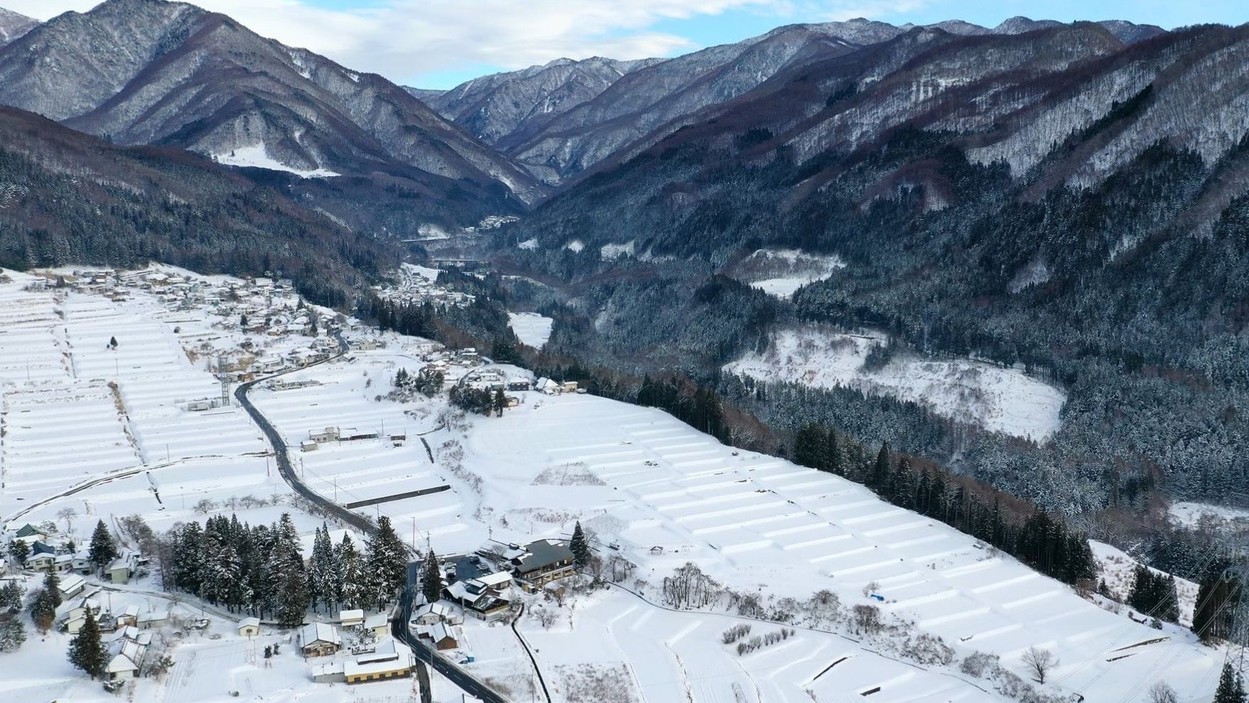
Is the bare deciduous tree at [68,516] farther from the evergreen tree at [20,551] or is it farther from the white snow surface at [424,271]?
the white snow surface at [424,271]

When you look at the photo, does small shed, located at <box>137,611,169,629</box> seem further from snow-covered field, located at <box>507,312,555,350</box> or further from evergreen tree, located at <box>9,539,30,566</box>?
snow-covered field, located at <box>507,312,555,350</box>

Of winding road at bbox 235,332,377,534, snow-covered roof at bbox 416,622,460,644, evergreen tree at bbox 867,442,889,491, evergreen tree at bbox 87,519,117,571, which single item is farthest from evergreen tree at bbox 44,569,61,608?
evergreen tree at bbox 867,442,889,491

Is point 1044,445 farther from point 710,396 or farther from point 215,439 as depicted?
point 215,439

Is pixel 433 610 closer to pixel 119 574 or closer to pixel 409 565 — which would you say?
pixel 409 565

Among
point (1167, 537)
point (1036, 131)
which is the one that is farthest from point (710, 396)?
point (1036, 131)

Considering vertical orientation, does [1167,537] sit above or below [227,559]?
below

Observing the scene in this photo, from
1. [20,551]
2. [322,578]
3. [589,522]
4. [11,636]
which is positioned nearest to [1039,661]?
[589,522]
